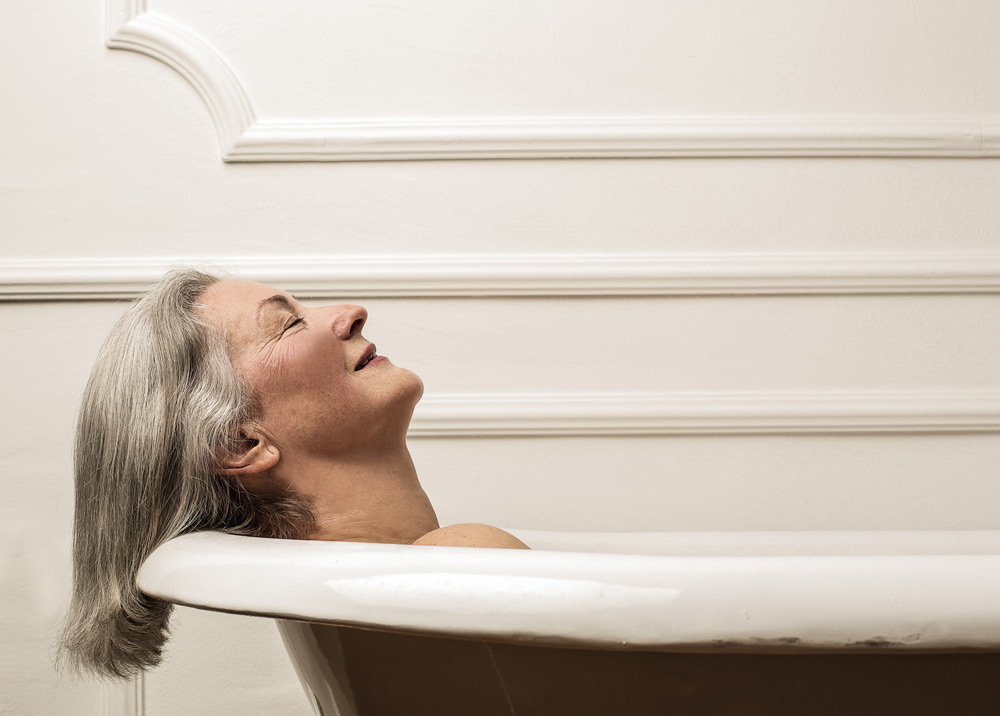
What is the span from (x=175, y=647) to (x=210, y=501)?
0.60 metres

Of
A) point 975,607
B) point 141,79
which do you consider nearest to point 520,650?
point 975,607

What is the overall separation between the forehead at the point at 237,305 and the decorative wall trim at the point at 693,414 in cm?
46

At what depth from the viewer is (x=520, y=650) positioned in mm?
500

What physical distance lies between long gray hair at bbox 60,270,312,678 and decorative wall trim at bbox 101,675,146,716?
468 mm

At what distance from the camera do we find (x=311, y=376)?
31.9 inches

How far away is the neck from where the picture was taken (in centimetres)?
80

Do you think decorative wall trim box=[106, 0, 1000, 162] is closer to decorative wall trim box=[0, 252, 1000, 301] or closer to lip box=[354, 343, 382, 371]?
decorative wall trim box=[0, 252, 1000, 301]

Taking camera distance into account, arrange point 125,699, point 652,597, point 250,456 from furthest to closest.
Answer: point 125,699, point 250,456, point 652,597

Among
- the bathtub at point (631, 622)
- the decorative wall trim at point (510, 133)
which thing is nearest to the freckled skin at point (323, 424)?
the bathtub at point (631, 622)

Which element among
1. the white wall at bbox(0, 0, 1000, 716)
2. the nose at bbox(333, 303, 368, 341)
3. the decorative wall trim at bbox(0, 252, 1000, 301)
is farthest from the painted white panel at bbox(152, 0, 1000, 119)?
the nose at bbox(333, 303, 368, 341)

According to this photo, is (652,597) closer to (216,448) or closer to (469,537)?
(469,537)

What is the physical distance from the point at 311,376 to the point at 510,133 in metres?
0.69

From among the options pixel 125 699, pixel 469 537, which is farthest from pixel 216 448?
pixel 125 699

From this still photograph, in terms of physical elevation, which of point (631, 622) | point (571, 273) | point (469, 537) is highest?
point (571, 273)
